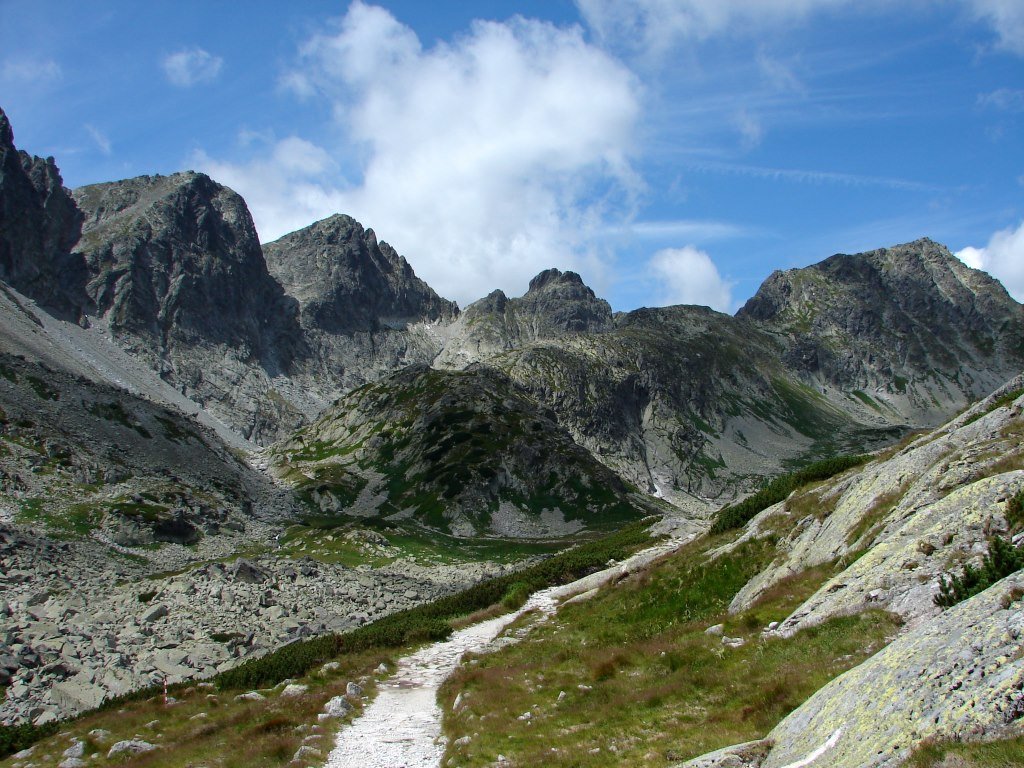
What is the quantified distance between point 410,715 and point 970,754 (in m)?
19.1

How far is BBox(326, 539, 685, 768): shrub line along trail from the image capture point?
1758 centimetres

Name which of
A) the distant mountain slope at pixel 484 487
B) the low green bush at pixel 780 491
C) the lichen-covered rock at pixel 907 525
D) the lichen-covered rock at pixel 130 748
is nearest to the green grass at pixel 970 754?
the lichen-covered rock at pixel 907 525

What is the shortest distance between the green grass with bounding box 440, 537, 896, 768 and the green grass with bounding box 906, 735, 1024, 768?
4.90 metres

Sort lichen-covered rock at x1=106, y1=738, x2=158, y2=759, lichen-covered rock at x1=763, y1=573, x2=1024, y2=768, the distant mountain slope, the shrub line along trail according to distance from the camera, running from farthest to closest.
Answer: the distant mountain slope < lichen-covered rock at x1=106, y1=738, x2=158, y2=759 < the shrub line along trail < lichen-covered rock at x1=763, y1=573, x2=1024, y2=768

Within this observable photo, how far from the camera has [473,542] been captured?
458ft

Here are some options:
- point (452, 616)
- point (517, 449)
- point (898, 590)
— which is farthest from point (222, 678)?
point (517, 449)

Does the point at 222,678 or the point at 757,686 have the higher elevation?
the point at 757,686

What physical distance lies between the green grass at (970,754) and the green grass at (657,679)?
490cm

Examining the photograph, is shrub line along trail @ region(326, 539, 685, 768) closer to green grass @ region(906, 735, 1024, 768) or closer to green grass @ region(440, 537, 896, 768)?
green grass @ region(440, 537, 896, 768)

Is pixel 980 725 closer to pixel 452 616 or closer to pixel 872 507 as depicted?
pixel 872 507

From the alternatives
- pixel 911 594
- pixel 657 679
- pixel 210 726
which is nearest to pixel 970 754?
pixel 911 594

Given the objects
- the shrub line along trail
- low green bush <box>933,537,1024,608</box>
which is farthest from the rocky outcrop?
the shrub line along trail

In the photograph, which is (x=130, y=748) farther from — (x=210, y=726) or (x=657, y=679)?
(x=657, y=679)

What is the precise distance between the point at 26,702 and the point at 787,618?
39.1 m
